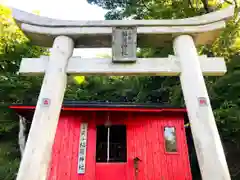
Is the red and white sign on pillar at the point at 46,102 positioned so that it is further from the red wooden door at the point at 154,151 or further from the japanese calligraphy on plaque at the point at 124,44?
the red wooden door at the point at 154,151

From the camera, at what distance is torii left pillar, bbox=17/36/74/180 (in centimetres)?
378

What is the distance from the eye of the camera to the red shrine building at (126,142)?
7328mm

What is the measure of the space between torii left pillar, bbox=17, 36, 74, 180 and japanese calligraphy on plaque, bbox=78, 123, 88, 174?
10.8 feet

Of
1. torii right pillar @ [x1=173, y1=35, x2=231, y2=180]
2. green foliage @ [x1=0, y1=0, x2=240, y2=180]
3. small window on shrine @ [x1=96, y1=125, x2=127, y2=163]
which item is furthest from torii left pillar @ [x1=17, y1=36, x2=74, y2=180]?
green foliage @ [x1=0, y1=0, x2=240, y2=180]

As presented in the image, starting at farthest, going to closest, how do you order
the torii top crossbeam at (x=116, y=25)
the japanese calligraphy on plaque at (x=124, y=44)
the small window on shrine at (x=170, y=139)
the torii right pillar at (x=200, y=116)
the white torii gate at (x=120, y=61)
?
1. the small window on shrine at (x=170, y=139)
2. the torii top crossbeam at (x=116, y=25)
3. the japanese calligraphy on plaque at (x=124, y=44)
4. the white torii gate at (x=120, y=61)
5. the torii right pillar at (x=200, y=116)

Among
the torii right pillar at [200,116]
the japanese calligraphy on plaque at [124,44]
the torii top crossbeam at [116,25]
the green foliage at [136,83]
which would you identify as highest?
the green foliage at [136,83]

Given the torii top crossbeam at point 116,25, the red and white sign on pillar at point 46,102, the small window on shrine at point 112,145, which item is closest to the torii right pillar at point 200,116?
the torii top crossbeam at point 116,25

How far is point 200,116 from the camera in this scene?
4109 millimetres

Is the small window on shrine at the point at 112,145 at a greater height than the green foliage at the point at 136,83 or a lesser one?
Result: lesser

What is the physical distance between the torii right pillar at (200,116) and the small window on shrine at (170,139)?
139 inches

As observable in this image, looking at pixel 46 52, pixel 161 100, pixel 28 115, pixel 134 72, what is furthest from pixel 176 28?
pixel 46 52

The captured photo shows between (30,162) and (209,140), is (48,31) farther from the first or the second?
(209,140)

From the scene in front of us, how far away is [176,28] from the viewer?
5203mm

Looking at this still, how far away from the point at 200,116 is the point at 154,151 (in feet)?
12.4
